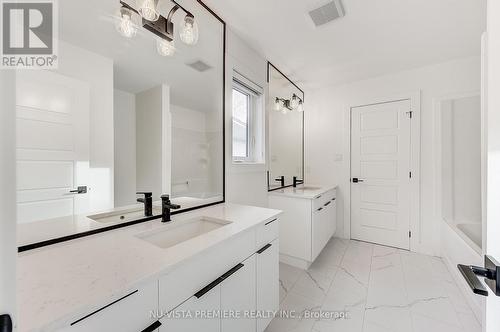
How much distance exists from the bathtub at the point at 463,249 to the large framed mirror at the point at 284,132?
1824mm

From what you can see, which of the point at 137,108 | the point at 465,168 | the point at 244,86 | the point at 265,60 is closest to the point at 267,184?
the point at 244,86

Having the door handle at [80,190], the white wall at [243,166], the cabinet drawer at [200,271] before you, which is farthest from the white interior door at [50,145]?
the white wall at [243,166]

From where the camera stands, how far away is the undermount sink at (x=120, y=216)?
45.7 inches

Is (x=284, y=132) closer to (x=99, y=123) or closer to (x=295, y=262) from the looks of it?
(x=295, y=262)

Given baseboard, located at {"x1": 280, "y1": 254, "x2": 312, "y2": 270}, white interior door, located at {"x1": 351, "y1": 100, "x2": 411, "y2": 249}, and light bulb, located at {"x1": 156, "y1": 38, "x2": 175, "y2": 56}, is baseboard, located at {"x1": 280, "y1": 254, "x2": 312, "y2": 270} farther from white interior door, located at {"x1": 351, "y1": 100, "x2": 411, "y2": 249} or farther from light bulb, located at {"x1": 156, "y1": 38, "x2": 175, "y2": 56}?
light bulb, located at {"x1": 156, "y1": 38, "x2": 175, "y2": 56}

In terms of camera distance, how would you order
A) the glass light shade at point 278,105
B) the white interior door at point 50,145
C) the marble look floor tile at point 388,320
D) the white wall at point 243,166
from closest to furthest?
the white interior door at point 50,145 < the marble look floor tile at point 388,320 < the white wall at point 243,166 < the glass light shade at point 278,105

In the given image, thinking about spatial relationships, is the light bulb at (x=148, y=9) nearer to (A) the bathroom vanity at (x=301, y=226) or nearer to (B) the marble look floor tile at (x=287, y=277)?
(A) the bathroom vanity at (x=301, y=226)

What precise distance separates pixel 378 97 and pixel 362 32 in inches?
51.1

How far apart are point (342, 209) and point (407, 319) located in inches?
70.4

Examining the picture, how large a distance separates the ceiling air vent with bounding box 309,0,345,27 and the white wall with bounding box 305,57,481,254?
1638 millimetres

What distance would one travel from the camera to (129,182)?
50.5 inches

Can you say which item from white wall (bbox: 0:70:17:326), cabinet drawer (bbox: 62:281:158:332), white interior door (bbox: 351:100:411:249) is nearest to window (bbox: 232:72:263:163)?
cabinet drawer (bbox: 62:281:158:332)

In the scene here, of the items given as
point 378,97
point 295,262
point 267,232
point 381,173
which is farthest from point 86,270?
point 378,97

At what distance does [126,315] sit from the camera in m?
0.67
